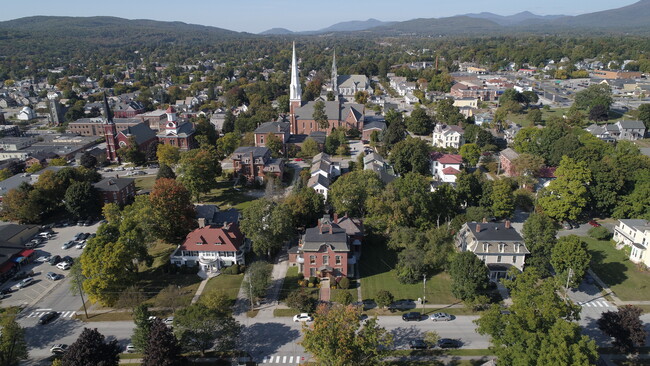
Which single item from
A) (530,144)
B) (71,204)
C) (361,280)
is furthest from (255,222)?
(530,144)

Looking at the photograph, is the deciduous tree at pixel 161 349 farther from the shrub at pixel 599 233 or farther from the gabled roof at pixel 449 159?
the gabled roof at pixel 449 159

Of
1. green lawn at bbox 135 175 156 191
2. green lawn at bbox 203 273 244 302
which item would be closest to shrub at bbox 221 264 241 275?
green lawn at bbox 203 273 244 302

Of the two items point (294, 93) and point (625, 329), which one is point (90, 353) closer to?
point (625, 329)

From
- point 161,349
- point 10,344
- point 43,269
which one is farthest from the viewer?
point 43,269

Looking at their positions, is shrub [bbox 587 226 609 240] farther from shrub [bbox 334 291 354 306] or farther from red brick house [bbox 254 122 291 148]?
red brick house [bbox 254 122 291 148]

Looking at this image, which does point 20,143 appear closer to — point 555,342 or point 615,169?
point 555,342

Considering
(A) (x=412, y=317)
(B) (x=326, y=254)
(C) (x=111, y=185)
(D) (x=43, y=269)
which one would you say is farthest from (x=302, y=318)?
(C) (x=111, y=185)

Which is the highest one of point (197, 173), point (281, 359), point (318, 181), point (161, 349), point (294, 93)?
point (294, 93)

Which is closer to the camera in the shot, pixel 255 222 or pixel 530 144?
pixel 255 222
